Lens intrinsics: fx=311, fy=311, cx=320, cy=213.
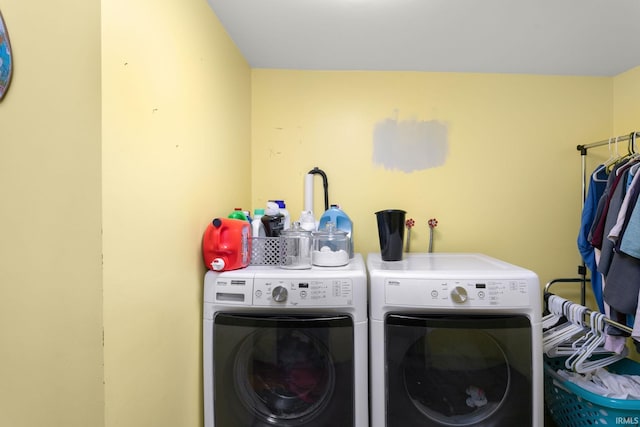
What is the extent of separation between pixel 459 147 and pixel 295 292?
143cm

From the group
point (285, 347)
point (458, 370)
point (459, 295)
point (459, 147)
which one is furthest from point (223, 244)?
point (459, 147)

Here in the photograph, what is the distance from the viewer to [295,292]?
4.01ft

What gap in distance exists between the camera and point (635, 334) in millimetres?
1270

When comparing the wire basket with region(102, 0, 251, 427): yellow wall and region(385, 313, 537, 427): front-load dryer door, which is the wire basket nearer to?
region(102, 0, 251, 427): yellow wall

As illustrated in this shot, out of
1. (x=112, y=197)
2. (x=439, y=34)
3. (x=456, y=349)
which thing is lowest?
(x=456, y=349)

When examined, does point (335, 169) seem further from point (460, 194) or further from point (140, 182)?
point (140, 182)

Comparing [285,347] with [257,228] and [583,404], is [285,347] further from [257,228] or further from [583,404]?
[583,404]

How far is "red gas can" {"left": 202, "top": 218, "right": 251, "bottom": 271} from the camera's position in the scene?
4.12 ft

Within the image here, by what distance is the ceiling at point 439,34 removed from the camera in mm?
1346

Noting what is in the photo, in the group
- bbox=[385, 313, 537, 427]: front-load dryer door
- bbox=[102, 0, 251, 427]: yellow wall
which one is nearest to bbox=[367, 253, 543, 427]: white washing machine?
bbox=[385, 313, 537, 427]: front-load dryer door

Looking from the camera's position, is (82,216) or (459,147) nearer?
(82,216)

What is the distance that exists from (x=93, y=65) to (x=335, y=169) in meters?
1.39

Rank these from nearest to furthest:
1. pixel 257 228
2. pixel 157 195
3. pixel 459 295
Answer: pixel 157 195
pixel 459 295
pixel 257 228

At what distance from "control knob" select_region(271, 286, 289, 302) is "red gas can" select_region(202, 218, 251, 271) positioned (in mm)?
210
